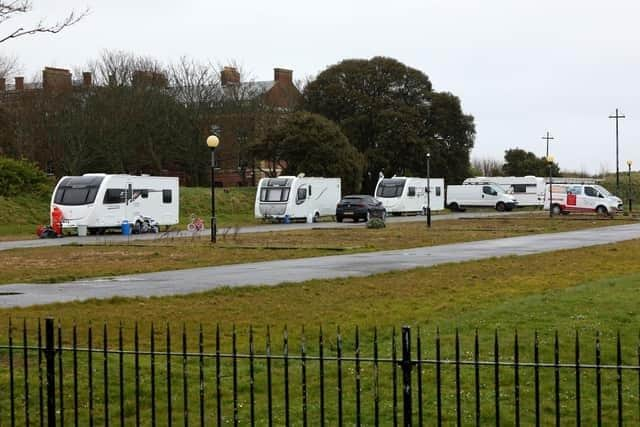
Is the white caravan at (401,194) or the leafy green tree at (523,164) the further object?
the leafy green tree at (523,164)

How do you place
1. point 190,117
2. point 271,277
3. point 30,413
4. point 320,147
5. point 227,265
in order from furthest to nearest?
point 190,117
point 320,147
point 227,265
point 271,277
point 30,413

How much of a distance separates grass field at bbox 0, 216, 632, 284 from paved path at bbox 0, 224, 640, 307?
1.23 metres

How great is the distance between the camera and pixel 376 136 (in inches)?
2985

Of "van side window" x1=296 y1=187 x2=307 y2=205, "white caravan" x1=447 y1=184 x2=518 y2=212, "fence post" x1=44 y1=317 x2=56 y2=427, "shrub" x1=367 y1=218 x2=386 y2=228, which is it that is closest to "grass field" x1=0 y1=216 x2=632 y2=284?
"shrub" x1=367 y1=218 x2=386 y2=228

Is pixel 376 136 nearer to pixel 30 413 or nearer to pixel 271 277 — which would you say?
pixel 271 277

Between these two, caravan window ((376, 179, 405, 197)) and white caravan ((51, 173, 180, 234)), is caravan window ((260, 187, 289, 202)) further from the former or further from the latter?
caravan window ((376, 179, 405, 197))

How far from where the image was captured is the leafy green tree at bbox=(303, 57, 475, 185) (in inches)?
2960

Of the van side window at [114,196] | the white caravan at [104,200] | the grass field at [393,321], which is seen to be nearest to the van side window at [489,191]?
the white caravan at [104,200]

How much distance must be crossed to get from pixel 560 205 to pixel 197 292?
47.6 metres

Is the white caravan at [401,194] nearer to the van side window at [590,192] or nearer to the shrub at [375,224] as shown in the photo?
the van side window at [590,192]

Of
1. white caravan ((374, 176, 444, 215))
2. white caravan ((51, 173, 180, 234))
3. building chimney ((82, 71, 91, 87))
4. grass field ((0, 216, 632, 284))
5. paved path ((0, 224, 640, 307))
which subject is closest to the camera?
paved path ((0, 224, 640, 307))

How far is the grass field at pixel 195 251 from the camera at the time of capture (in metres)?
21.3

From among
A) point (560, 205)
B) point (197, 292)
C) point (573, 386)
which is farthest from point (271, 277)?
point (560, 205)

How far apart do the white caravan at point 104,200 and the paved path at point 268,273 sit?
55.4ft
